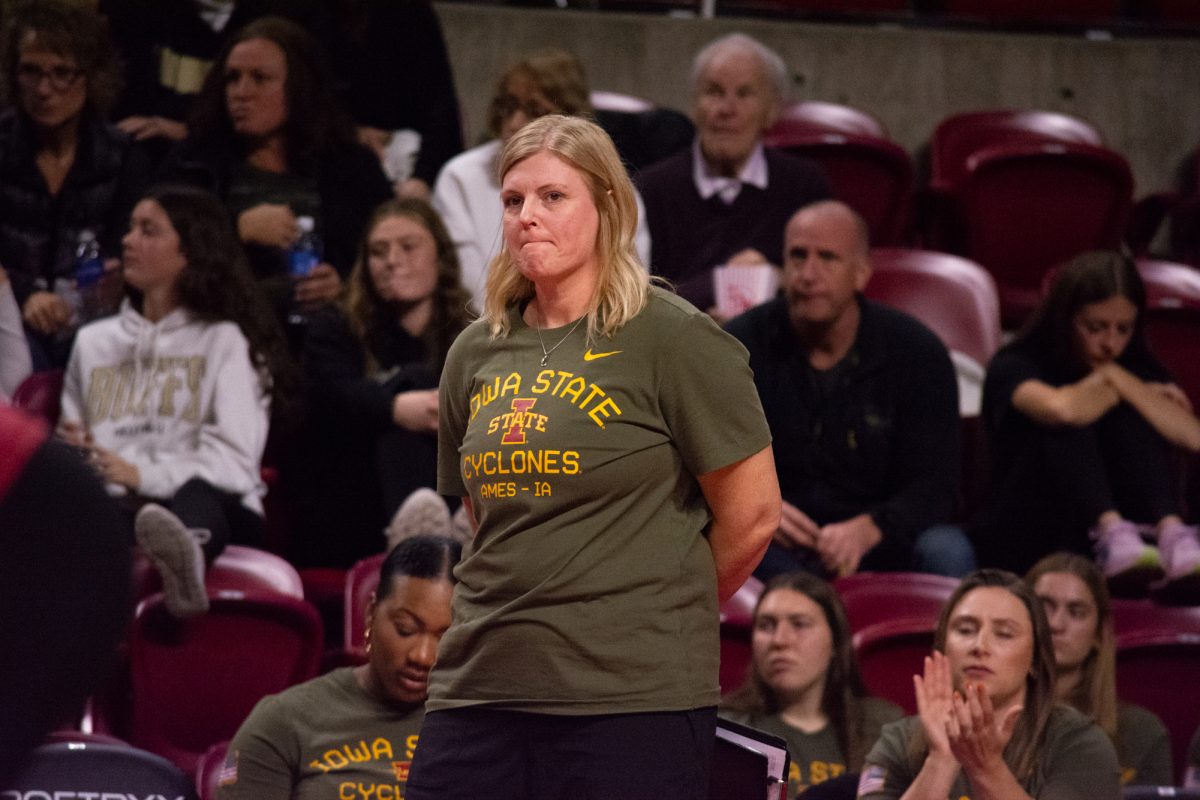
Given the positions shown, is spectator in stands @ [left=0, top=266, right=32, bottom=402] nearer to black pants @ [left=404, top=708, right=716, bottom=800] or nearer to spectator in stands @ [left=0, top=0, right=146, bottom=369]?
spectator in stands @ [left=0, top=0, right=146, bottom=369]

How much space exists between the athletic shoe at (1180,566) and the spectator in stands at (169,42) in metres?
3.12

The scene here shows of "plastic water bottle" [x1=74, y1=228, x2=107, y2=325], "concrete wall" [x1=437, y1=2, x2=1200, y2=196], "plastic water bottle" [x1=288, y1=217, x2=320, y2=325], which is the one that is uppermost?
"concrete wall" [x1=437, y1=2, x2=1200, y2=196]

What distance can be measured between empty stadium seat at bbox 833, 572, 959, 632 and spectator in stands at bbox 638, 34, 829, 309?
1411mm

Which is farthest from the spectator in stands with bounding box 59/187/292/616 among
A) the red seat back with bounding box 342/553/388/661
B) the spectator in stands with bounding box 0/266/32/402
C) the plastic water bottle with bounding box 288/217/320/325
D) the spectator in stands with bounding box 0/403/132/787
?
the spectator in stands with bounding box 0/403/132/787

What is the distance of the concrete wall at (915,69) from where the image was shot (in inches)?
261

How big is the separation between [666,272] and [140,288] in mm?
1507

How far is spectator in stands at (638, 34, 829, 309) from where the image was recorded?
535cm

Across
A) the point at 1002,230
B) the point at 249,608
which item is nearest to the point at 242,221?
the point at 249,608

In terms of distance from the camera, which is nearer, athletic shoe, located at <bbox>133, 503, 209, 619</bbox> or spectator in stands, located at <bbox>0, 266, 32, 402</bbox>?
athletic shoe, located at <bbox>133, 503, 209, 619</bbox>

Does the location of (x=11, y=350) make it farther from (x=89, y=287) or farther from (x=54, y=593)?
(x=54, y=593)

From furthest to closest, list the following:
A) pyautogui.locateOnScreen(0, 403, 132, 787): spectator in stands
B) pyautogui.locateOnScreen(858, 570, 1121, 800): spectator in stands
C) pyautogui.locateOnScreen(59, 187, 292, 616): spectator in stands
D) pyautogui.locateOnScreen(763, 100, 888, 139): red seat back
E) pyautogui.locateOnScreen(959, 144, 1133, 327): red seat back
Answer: pyautogui.locateOnScreen(763, 100, 888, 139): red seat back < pyautogui.locateOnScreen(959, 144, 1133, 327): red seat back < pyautogui.locateOnScreen(59, 187, 292, 616): spectator in stands < pyautogui.locateOnScreen(858, 570, 1121, 800): spectator in stands < pyautogui.locateOnScreen(0, 403, 132, 787): spectator in stands

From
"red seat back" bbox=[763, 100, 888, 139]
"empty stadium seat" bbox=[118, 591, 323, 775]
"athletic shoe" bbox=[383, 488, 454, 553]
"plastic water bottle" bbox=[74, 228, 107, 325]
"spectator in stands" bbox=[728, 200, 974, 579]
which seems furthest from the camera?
"red seat back" bbox=[763, 100, 888, 139]

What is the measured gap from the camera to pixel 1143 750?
3.73m

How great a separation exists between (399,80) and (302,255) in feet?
3.31
